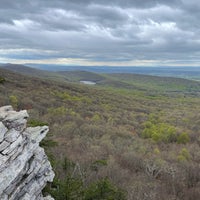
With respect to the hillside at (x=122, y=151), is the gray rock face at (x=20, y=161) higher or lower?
higher

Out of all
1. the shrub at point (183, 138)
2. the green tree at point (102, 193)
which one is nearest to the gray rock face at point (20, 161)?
the green tree at point (102, 193)

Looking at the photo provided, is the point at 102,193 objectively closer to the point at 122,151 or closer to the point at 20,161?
the point at 20,161

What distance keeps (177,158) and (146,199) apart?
69.7 ft

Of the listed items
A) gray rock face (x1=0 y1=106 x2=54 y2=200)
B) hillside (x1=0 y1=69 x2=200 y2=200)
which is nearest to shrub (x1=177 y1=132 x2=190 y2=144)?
hillside (x1=0 y1=69 x2=200 y2=200)

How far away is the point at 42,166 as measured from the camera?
13.5 meters

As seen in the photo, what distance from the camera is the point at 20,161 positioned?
37.7 feet

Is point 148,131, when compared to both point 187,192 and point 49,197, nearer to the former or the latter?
point 187,192

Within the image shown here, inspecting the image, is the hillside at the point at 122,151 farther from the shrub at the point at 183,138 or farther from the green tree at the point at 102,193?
the green tree at the point at 102,193

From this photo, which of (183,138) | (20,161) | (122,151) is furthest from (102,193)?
(183,138)

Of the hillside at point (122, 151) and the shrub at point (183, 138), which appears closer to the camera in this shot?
the hillside at point (122, 151)

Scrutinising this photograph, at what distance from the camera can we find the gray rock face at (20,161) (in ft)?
35.1

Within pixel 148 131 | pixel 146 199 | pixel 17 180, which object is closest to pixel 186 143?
pixel 148 131

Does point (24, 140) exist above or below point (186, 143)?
above

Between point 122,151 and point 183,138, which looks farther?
point 183,138
